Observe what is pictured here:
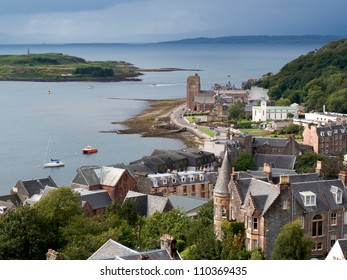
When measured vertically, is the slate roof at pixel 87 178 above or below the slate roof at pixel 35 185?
above

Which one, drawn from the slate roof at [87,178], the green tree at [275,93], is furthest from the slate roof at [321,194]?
the green tree at [275,93]

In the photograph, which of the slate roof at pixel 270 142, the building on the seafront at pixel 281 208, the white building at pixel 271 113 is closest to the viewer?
the building on the seafront at pixel 281 208

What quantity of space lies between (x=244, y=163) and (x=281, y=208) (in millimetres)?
22834

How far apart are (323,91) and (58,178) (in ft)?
186

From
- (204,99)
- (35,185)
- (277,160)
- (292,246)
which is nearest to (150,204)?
(35,185)

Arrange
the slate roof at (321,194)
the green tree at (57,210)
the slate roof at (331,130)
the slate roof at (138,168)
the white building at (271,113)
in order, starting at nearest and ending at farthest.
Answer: the slate roof at (321,194), the green tree at (57,210), the slate roof at (138,168), the slate roof at (331,130), the white building at (271,113)

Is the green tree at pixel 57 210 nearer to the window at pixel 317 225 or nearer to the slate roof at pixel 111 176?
the window at pixel 317 225

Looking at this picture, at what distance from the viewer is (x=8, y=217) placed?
24.6 meters

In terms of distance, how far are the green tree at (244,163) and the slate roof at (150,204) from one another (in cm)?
1293

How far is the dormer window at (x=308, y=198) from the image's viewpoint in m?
24.4

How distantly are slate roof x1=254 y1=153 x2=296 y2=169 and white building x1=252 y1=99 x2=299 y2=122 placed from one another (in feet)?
123

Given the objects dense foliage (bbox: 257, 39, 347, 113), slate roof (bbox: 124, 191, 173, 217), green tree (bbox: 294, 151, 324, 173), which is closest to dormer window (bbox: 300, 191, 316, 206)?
slate roof (bbox: 124, 191, 173, 217)

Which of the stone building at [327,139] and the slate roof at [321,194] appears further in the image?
the stone building at [327,139]

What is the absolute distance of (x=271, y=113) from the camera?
86.1 meters
